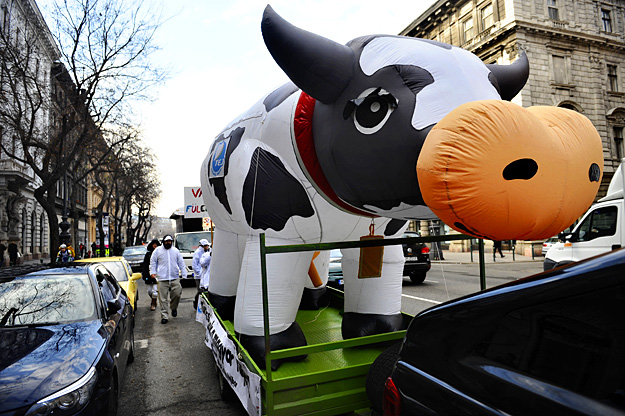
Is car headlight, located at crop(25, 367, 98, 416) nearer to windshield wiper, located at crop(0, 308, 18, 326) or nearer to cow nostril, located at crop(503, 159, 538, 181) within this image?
windshield wiper, located at crop(0, 308, 18, 326)

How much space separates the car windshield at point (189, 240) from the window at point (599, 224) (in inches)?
417

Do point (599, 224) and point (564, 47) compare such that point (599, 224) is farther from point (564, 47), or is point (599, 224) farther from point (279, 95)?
point (564, 47)

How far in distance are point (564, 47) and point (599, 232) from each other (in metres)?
21.1

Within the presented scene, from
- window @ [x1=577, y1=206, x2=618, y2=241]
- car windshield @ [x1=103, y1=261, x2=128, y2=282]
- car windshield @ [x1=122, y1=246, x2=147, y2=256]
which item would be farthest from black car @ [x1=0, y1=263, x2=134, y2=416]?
car windshield @ [x1=122, y1=246, x2=147, y2=256]

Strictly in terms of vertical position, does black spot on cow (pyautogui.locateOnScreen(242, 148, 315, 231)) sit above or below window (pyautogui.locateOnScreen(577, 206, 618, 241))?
above

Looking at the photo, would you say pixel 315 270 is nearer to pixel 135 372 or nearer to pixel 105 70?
pixel 135 372

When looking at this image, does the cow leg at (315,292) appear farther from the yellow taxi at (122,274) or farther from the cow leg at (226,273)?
the yellow taxi at (122,274)

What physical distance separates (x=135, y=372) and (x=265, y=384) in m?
3.34

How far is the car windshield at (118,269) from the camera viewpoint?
26.8 feet

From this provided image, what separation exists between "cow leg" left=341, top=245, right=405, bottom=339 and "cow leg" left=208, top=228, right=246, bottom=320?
1.59 metres

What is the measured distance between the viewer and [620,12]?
26.6 metres

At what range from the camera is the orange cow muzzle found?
1.95m

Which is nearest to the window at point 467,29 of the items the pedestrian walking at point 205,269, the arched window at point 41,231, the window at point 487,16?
the window at point 487,16

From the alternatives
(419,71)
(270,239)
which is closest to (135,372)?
(270,239)
